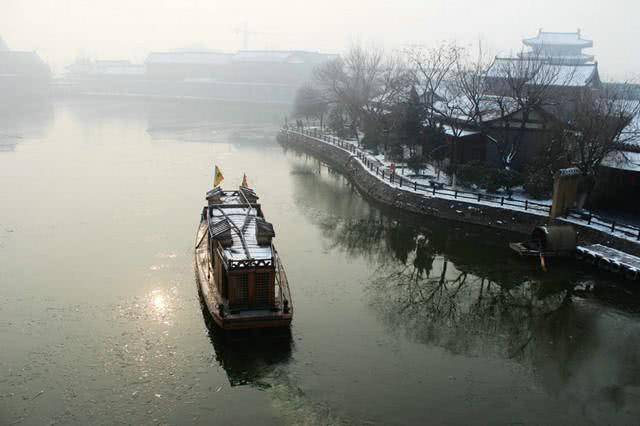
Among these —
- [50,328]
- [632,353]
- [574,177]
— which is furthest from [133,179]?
[632,353]

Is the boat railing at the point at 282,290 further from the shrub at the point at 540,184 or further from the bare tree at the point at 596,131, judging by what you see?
the shrub at the point at 540,184

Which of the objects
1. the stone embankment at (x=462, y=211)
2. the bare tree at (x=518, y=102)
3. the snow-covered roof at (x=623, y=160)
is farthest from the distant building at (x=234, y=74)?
the snow-covered roof at (x=623, y=160)

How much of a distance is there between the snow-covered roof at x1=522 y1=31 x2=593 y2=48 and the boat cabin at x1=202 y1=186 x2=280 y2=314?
6323cm

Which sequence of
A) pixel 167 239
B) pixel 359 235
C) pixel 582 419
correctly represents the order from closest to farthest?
pixel 582 419
pixel 167 239
pixel 359 235

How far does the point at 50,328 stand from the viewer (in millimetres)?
17234

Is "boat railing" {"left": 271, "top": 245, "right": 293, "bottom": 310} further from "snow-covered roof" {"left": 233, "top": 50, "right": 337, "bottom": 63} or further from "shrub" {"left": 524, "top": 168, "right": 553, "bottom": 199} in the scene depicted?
"snow-covered roof" {"left": 233, "top": 50, "right": 337, "bottom": 63}

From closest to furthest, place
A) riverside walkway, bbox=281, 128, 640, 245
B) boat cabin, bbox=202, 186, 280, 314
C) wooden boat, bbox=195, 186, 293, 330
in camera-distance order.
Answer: wooden boat, bbox=195, 186, 293, 330
boat cabin, bbox=202, 186, 280, 314
riverside walkway, bbox=281, 128, 640, 245

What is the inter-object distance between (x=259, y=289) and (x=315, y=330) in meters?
2.32

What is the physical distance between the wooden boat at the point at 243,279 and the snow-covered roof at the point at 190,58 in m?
113

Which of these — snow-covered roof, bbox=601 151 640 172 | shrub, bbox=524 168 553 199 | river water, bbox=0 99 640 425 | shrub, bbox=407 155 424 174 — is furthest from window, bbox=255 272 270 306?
shrub, bbox=407 155 424 174

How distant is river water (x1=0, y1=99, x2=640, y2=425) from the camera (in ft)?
46.1

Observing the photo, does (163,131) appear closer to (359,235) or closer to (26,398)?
(359,235)

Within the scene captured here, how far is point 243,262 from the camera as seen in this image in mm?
16469

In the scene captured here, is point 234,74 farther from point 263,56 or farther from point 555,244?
point 555,244
